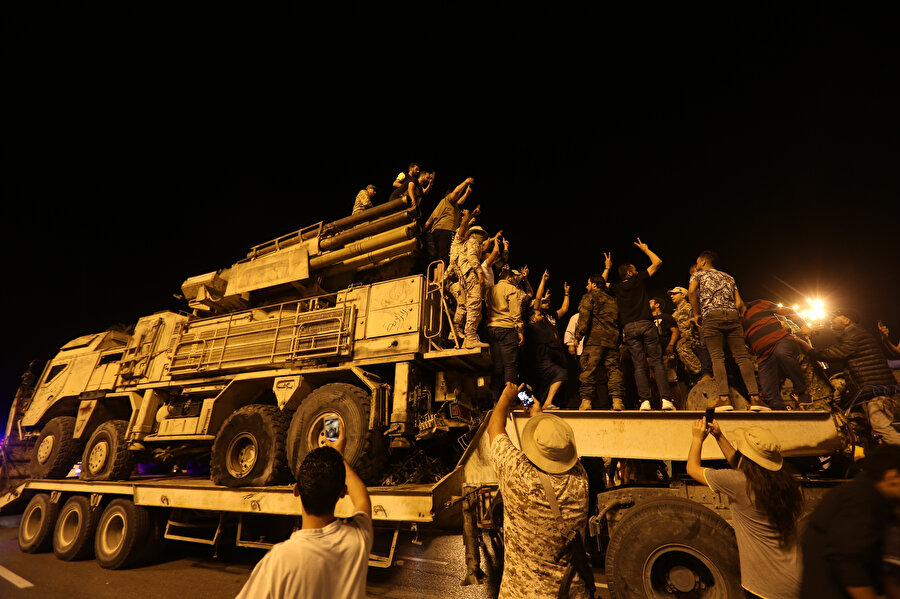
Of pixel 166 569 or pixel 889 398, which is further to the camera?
pixel 166 569

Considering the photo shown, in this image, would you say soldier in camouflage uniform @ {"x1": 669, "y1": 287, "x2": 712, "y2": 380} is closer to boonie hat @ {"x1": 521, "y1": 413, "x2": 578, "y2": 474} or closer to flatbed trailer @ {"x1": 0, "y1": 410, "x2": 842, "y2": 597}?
flatbed trailer @ {"x1": 0, "y1": 410, "x2": 842, "y2": 597}

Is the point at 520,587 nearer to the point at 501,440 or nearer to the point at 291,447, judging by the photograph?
the point at 501,440

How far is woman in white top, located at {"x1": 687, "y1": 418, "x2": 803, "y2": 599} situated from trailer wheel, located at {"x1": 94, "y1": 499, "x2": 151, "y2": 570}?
8.11 m

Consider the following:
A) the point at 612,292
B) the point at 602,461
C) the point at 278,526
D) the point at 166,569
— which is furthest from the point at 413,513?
the point at 166,569

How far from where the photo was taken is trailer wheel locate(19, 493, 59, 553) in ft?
26.2

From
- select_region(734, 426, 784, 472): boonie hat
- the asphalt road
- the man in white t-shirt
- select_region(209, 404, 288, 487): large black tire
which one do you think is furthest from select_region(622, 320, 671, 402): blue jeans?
select_region(209, 404, 288, 487): large black tire

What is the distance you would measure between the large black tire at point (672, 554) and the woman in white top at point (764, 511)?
0.69 metres

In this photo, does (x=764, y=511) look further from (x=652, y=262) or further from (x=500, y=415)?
(x=652, y=262)

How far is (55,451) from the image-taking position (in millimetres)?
8672

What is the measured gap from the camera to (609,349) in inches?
232

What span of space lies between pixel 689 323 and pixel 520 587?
17.6 ft

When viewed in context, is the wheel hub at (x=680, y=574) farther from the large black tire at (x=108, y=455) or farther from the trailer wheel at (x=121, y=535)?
the large black tire at (x=108, y=455)

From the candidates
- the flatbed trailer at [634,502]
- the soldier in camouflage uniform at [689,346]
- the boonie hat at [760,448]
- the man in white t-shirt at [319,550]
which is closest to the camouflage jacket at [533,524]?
the man in white t-shirt at [319,550]

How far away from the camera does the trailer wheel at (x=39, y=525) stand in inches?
315
